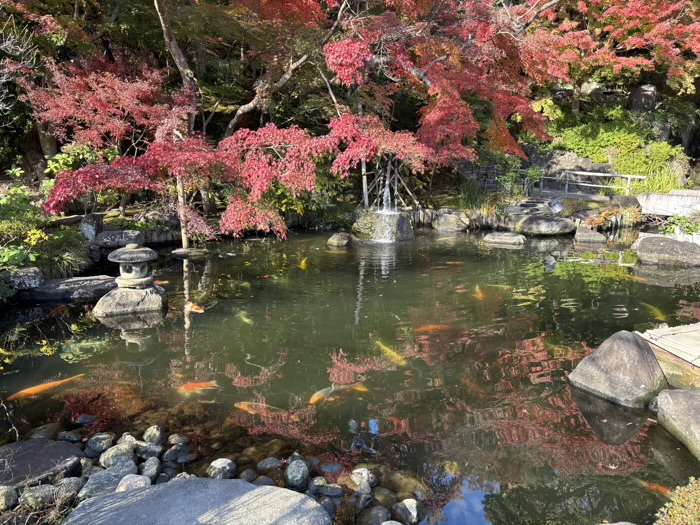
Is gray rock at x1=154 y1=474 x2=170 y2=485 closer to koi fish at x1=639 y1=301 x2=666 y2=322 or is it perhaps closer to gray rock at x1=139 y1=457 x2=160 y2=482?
gray rock at x1=139 y1=457 x2=160 y2=482

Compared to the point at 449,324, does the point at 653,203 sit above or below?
above

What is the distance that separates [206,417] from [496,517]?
299cm

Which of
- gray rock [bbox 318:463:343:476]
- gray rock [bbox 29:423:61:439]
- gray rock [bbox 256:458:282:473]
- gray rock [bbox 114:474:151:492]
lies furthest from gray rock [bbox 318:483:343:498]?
gray rock [bbox 29:423:61:439]

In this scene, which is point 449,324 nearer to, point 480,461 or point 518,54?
point 480,461

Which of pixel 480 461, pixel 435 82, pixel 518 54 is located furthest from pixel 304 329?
pixel 518 54

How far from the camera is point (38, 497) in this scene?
3.91 m

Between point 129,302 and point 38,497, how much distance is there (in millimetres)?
Result: 4926

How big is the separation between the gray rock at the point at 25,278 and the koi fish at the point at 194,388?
4.72m

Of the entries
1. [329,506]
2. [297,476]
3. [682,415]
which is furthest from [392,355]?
[682,415]

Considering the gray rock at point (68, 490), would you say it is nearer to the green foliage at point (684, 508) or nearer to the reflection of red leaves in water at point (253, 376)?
the reflection of red leaves in water at point (253, 376)

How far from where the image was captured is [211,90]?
14406 mm

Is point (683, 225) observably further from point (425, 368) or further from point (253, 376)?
point (253, 376)

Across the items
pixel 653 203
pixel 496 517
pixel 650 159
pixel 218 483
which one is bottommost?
pixel 496 517

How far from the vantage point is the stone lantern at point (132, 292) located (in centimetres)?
845
